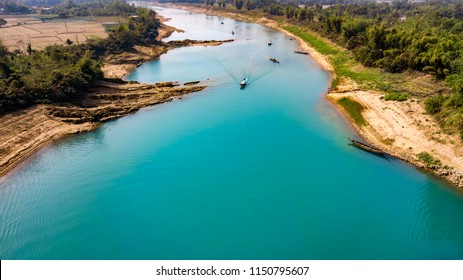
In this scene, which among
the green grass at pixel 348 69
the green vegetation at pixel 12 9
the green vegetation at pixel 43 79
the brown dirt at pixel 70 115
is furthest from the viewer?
the green vegetation at pixel 12 9

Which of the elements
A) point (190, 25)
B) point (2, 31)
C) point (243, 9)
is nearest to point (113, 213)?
point (2, 31)

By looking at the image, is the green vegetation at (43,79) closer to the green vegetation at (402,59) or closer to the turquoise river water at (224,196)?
the turquoise river water at (224,196)

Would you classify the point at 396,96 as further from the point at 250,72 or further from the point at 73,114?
the point at 73,114

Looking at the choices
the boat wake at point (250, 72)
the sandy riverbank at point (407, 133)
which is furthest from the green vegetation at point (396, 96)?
the boat wake at point (250, 72)

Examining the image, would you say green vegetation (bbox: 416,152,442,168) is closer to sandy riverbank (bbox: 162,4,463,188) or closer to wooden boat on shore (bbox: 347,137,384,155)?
sandy riverbank (bbox: 162,4,463,188)

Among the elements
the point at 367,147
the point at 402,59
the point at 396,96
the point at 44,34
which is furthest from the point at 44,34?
the point at 367,147
